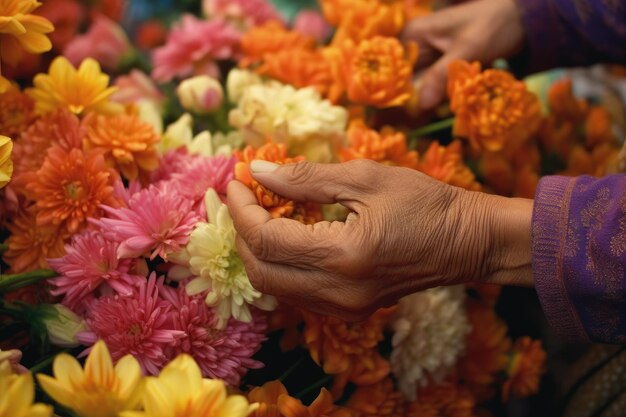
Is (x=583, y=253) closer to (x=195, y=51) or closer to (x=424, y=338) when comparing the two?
(x=424, y=338)


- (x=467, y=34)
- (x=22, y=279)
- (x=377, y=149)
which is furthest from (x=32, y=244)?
(x=467, y=34)

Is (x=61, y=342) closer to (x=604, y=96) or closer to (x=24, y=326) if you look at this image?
(x=24, y=326)

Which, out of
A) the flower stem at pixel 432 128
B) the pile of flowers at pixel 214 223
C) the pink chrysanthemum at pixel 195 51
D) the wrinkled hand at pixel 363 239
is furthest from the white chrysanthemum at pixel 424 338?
the pink chrysanthemum at pixel 195 51

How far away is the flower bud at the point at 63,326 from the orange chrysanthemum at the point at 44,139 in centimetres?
15

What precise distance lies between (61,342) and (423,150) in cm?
52

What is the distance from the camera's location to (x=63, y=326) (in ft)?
2.27

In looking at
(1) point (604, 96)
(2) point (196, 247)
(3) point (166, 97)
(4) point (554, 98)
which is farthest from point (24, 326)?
(1) point (604, 96)

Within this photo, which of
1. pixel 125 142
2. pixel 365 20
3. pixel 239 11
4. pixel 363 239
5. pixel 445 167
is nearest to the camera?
pixel 363 239

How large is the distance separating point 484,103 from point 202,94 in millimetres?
351

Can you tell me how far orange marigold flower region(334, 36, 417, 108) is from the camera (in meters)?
0.86

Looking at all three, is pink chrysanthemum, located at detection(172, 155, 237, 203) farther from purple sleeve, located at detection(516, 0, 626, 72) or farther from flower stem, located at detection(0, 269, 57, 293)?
purple sleeve, located at detection(516, 0, 626, 72)

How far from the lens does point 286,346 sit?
756 mm

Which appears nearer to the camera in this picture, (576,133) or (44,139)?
(44,139)

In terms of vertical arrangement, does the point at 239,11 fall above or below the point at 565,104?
above
